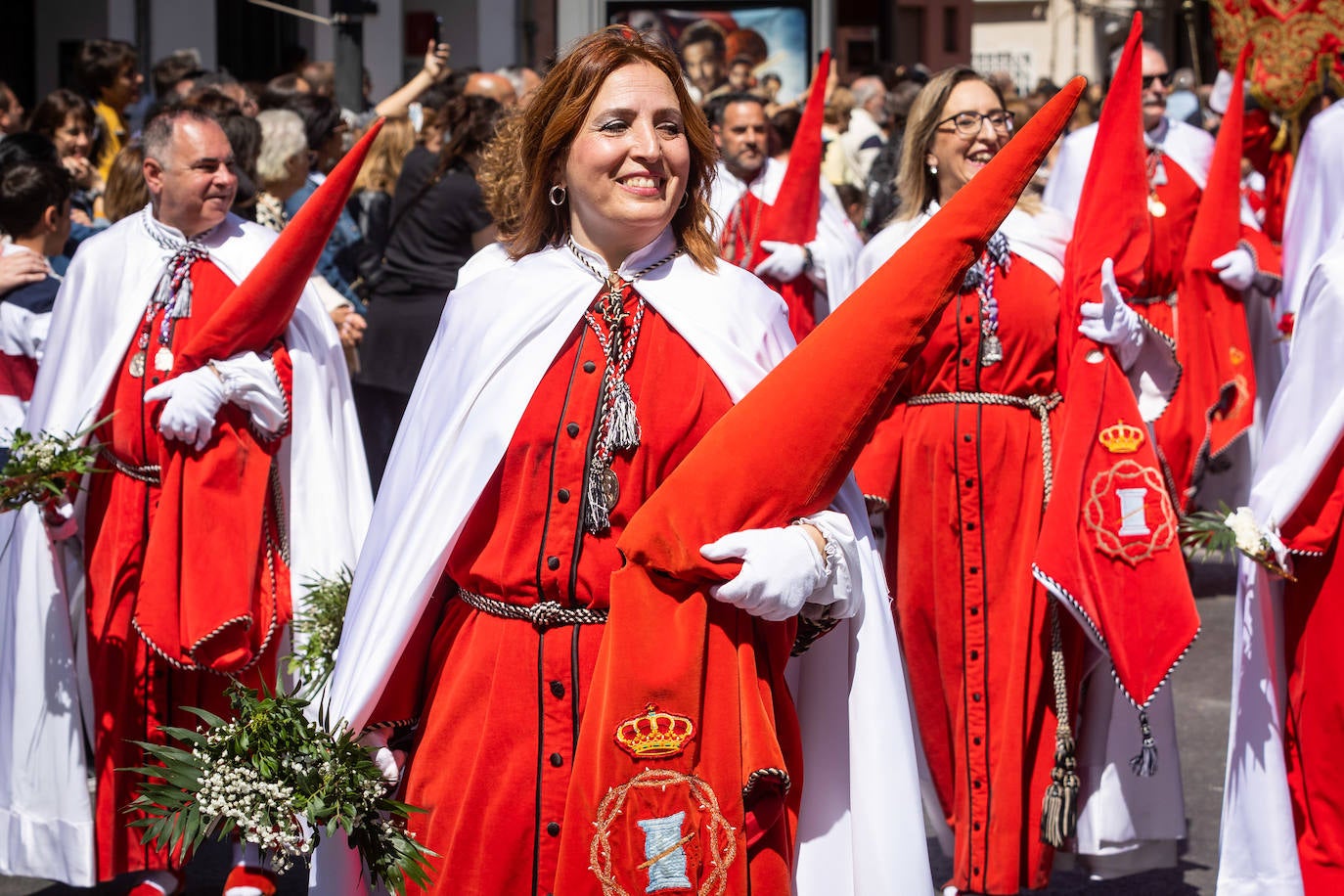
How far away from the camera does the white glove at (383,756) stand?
3.48 metres

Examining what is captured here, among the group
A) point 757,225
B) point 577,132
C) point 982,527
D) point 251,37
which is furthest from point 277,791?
point 251,37

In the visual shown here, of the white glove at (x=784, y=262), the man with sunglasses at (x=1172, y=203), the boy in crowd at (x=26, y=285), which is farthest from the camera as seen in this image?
the man with sunglasses at (x=1172, y=203)

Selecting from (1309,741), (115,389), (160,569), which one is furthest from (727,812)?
(115,389)

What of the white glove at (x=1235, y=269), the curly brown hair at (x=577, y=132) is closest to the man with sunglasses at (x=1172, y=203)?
the white glove at (x=1235, y=269)

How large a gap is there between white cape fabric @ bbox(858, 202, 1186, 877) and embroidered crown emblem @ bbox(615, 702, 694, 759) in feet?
8.22

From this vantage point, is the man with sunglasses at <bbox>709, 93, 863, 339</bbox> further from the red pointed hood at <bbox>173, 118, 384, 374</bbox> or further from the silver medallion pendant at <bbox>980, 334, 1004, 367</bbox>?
the red pointed hood at <bbox>173, 118, 384, 374</bbox>

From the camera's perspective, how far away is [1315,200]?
611 centimetres

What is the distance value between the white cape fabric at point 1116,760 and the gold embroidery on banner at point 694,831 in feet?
8.09

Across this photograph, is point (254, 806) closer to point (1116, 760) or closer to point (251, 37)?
point (1116, 760)

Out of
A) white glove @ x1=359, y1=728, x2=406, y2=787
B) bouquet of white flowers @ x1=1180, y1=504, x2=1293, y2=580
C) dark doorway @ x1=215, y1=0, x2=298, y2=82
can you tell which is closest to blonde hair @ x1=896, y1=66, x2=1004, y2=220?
bouquet of white flowers @ x1=1180, y1=504, x2=1293, y2=580

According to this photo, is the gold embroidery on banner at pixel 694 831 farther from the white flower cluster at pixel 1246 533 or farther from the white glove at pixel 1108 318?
the white glove at pixel 1108 318

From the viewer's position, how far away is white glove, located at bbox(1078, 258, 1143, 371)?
16.4ft

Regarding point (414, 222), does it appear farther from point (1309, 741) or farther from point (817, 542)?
point (817, 542)

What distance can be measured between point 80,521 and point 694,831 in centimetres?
299
